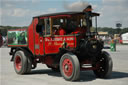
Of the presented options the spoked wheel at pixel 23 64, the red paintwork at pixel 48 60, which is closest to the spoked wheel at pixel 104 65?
the red paintwork at pixel 48 60

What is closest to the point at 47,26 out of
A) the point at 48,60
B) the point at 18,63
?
the point at 48,60

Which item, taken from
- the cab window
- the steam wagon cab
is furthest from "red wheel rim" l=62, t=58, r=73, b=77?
the cab window

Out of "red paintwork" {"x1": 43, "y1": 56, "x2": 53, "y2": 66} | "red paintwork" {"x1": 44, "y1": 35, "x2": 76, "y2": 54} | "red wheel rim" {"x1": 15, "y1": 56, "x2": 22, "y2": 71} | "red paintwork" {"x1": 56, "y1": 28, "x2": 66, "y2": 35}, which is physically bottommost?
"red wheel rim" {"x1": 15, "y1": 56, "x2": 22, "y2": 71}

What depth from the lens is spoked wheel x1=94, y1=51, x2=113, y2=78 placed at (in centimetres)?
1015

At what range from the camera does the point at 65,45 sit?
9.84 meters

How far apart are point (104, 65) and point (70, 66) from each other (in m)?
1.59

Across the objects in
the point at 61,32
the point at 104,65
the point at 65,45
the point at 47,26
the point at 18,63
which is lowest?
the point at 18,63

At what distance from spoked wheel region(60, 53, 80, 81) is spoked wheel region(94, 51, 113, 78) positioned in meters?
1.39

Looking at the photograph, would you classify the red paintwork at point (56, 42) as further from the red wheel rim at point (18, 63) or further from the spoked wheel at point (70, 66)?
the red wheel rim at point (18, 63)

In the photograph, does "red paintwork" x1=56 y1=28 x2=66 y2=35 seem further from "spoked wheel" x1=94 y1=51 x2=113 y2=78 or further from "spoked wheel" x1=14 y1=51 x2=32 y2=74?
"spoked wheel" x1=14 y1=51 x2=32 y2=74

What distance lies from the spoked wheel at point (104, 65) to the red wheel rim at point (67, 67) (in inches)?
54.3

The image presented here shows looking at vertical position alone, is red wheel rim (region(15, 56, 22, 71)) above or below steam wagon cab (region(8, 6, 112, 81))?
below

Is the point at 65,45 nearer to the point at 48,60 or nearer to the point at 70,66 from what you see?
the point at 70,66

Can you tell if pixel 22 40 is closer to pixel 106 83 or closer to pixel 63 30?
pixel 63 30
